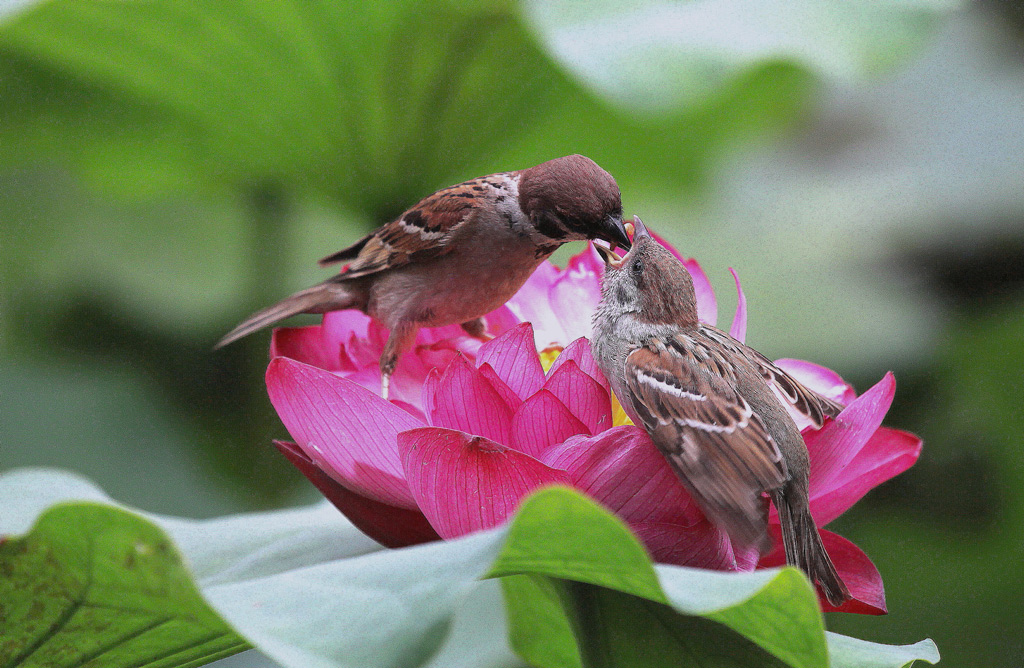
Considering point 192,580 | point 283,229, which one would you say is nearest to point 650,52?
point 283,229

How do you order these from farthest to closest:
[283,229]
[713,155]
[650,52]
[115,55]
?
[713,155] < [283,229] < [115,55] < [650,52]

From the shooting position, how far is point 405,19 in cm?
117

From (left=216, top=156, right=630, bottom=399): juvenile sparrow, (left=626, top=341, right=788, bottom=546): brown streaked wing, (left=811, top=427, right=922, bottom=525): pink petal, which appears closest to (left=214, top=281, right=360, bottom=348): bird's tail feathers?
(left=216, top=156, right=630, bottom=399): juvenile sparrow

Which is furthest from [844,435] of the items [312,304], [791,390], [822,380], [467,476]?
[312,304]

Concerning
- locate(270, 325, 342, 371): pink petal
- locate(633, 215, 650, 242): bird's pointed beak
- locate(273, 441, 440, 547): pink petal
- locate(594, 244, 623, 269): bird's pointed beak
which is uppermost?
locate(633, 215, 650, 242): bird's pointed beak

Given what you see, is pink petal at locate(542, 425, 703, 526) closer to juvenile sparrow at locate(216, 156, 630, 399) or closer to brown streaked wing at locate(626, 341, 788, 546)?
brown streaked wing at locate(626, 341, 788, 546)

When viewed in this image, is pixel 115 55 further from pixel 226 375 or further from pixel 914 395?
pixel 914 395

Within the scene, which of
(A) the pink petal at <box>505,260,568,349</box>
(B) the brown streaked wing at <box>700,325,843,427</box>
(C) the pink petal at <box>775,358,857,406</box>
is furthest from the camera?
(A) the pink petal at <box>505,260,568,349</box>

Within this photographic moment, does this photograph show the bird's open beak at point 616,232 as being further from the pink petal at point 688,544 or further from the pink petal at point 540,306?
the pink petal at point 688,544

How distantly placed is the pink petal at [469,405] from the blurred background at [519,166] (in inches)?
24.5

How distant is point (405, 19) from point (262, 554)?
742mm

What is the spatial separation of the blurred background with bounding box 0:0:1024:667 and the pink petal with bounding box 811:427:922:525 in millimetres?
564

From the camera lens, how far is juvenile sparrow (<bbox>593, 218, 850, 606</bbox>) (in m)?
0.53

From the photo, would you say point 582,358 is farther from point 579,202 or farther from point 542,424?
point 579,202
